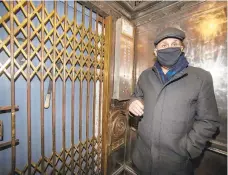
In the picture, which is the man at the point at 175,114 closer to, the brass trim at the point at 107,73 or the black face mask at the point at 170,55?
the black face mask at the point at 170,55

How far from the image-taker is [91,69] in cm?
201

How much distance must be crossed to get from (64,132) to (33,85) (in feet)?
2.29

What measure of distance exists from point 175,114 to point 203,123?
0.86 ft

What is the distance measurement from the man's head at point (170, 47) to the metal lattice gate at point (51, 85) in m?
0.88

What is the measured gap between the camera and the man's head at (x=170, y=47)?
4.82 ft

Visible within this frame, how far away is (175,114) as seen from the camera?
1.42 m

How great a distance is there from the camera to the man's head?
1.47 meters

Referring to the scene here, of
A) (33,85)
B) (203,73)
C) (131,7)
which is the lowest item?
(33,85)

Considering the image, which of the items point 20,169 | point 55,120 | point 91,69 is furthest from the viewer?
point 91,69

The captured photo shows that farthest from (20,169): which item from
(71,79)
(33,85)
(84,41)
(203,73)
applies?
(203,73)

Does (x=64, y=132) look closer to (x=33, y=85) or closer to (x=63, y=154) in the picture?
(x=63, y=154)


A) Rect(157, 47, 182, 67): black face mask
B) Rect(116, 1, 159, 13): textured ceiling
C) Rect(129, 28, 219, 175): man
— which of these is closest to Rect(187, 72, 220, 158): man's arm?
Rect(129, 28, 219, 175): man

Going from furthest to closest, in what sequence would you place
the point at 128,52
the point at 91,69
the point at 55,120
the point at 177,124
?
the point at 128,52 → the point at 91,69 → the point at 55,120 → the point at 177,124

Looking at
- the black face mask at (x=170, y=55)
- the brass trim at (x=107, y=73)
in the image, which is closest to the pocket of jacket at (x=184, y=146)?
the black face mask at (x=170, y=55)
